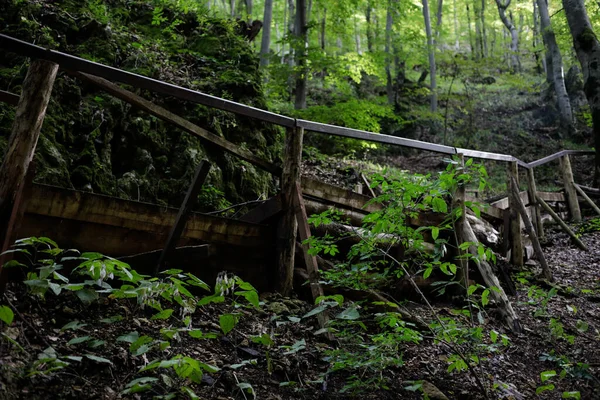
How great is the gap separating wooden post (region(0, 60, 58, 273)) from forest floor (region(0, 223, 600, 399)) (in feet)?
1.83

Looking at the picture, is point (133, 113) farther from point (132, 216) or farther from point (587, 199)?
point (587, 199)

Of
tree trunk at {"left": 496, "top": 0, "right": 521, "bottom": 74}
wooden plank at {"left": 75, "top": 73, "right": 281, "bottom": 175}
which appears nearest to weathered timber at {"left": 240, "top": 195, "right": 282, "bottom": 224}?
wooden plank at {"left": 75, "top": 73, "right": 281, "bottom": 175}

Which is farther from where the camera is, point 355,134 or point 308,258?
point 355,134

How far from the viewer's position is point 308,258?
3.87 m

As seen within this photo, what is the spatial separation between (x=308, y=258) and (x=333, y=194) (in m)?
1.39

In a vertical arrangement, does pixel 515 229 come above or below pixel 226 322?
above

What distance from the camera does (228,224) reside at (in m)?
4.02

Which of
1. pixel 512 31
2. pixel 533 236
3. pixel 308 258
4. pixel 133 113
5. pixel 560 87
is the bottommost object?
pixel 308 258

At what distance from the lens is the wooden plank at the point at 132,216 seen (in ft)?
10.0

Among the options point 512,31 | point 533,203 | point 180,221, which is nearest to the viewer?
point 180,221

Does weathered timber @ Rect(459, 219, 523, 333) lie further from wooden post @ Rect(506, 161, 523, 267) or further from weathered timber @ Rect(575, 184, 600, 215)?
weathered timber @ Rect(575, 184, 600, 215)

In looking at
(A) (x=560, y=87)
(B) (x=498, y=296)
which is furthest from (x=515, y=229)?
(A) (x=560, y=87)

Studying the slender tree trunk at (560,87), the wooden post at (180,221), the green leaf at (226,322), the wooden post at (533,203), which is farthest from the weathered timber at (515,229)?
the slender tree trunk at (560,87)

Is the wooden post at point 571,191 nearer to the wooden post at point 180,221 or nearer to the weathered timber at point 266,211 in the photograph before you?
the weathered timber at point 266,211
